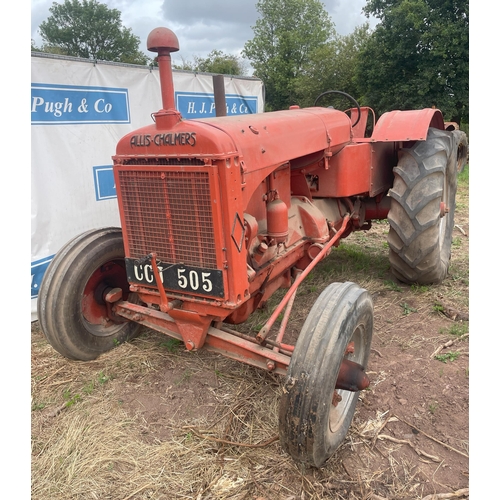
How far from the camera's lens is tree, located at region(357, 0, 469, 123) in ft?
55.2

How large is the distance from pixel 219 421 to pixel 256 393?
0.32m

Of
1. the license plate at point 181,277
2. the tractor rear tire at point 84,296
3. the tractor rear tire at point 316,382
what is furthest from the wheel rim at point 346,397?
the tractor rear tire at point 84,296

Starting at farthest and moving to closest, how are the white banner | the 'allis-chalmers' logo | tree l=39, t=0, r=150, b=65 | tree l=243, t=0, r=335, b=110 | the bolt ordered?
tree l=39, t=0, r=150, b=65 < tree l=243, t=0, r=335, b=110 < the white banner < the bolt < the 'allis-chalmers' logo

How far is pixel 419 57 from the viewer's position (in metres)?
18.5

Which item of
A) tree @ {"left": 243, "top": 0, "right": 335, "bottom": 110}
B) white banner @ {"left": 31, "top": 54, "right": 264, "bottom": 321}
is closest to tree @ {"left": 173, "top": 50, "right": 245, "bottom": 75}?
tree @ {"left": 243, "top": 0, "right": 335, "bottom": 110}

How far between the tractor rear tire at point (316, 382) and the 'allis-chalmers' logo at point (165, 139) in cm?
105

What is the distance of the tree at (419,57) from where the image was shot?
1683 centimetres

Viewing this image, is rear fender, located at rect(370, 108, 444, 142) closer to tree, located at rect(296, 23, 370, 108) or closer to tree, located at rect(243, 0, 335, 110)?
tree, located at rect(296, 23, 370, 108)

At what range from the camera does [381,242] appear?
19.4 ft

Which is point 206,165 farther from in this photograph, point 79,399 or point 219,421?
point 79,399

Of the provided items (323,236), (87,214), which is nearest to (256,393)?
(323,236)

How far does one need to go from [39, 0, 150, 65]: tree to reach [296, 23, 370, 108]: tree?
16.9 m

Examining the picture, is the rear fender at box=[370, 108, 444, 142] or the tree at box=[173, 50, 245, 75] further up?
the tree at box=[173, 50, 245, 75]

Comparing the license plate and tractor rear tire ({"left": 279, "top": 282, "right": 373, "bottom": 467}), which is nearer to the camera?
tractor rear tire ({"left": 279, "top": 282, "right": 373, "bottom": 467})
